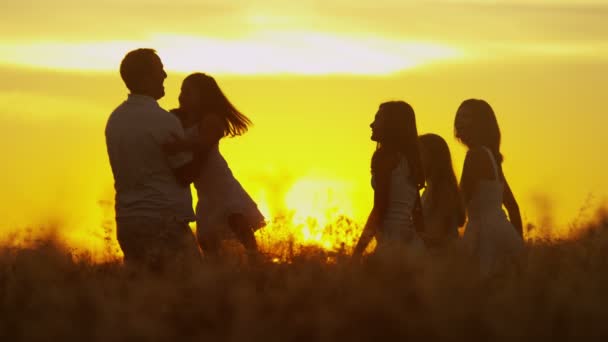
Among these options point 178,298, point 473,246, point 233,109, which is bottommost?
point 178,298

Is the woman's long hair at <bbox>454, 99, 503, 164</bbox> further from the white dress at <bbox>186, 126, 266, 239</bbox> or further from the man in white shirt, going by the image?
the man in white shirt

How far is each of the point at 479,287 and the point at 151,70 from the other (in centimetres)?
289

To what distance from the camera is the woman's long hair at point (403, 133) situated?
35.1ft

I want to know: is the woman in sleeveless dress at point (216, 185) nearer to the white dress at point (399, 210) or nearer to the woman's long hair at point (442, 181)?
the white dress at point (399, 210)

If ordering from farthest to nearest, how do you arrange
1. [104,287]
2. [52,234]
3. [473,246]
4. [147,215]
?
[52,234]
[473,246]
[147,215]
[104,287]

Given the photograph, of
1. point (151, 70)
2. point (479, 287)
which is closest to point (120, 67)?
point (151, 70)

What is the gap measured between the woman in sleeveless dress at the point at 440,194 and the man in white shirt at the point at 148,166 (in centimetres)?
265

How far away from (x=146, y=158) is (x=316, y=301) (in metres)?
2.10

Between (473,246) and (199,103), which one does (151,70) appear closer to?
(199,103)

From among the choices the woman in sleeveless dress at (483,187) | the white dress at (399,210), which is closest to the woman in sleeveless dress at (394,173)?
the white dress at (399,210)

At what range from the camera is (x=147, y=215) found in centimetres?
954

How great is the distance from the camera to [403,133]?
10719 mm

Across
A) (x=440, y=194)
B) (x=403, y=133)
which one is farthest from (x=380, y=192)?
(x=440, y=194)

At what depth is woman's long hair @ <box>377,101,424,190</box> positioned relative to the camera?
1070 cm
